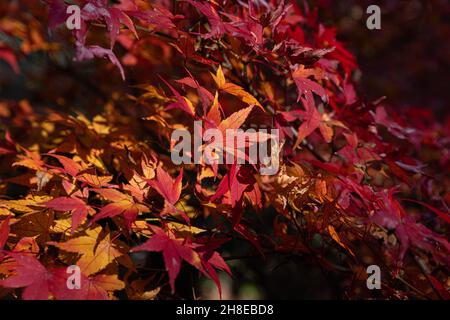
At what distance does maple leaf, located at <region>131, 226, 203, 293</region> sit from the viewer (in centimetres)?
82

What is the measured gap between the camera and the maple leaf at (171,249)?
2.68ft

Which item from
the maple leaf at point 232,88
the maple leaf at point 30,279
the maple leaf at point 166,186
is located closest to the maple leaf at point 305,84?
the maple leaf at point 232,88

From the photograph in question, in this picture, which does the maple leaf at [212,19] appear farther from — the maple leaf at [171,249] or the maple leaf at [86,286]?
the maple leaf at [86,286]

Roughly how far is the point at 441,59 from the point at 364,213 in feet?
9.25

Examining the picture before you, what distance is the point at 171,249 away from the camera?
0.86 metres

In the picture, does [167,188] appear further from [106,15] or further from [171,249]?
[106,15]

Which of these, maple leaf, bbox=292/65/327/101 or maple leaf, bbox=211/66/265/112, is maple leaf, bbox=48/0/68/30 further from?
maple leaf, bbox=292/65/327/101

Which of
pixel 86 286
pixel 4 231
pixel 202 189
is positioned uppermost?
pixel 202 189

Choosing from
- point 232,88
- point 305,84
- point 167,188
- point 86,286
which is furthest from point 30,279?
point 305,84

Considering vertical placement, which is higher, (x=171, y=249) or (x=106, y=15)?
(x=106, y=15)

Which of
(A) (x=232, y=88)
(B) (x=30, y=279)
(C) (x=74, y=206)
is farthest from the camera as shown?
(A) (x=232, y=88)

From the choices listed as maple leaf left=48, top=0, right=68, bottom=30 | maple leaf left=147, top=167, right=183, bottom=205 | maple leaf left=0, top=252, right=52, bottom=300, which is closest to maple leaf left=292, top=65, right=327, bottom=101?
maple leaf left=147, top=167, right=183, bottom=205
